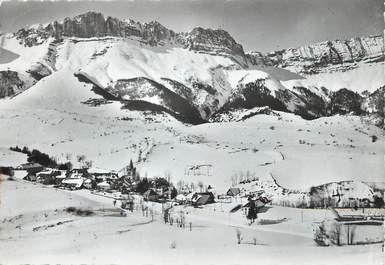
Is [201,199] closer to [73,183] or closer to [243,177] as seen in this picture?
[243,177]

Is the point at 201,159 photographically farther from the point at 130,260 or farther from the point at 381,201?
the point at 130,260

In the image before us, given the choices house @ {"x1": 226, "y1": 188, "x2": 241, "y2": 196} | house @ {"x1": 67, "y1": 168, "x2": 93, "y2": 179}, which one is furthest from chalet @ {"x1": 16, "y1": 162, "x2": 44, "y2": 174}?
house @ {"x1": 226, "y1": 188, "x2": 241, "y2": 196}

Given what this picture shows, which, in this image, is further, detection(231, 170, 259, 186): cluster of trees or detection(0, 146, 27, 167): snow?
detection(0, 146, 27, 167): snow

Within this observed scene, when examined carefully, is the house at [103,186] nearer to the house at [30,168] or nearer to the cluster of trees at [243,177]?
the house at [30,168]

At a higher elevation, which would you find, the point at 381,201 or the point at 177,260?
the point at 381,201

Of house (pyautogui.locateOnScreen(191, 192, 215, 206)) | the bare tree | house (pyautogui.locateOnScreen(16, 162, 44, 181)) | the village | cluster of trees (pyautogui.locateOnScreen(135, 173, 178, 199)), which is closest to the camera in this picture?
the bare tree

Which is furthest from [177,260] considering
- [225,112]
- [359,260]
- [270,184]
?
[225,112]

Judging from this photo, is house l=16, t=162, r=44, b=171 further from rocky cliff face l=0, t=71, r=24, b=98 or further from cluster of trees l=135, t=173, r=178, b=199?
rocky cliff face l=0, t=71, r=24, b=98

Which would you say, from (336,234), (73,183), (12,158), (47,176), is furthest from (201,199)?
(12,158)
